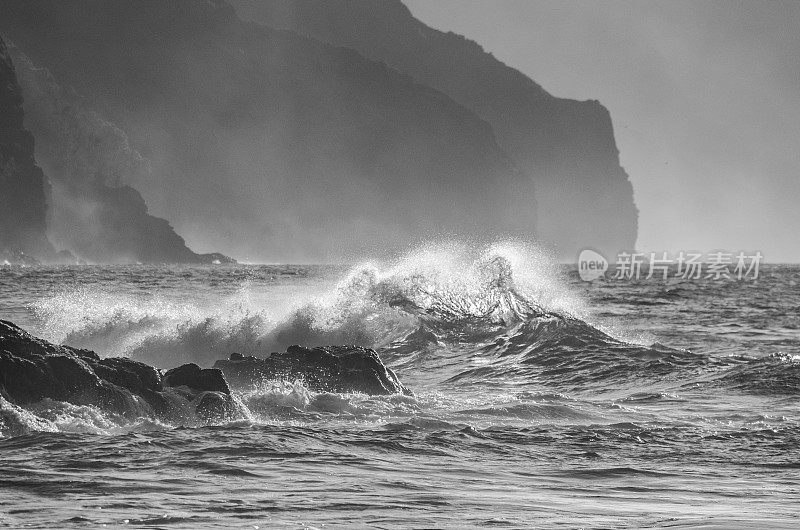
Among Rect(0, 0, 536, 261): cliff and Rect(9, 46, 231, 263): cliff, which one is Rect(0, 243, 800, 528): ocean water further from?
Rect(0, 0, 536, 261): cliff

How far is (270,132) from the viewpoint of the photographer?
152m

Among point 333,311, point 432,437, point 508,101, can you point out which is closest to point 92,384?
point 432,437

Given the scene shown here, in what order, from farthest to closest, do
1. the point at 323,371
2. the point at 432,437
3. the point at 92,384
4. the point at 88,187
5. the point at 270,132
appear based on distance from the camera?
the point at 270,132
the point at 88,187
the point at 323,371
the point at 92,384
the point at 432,437

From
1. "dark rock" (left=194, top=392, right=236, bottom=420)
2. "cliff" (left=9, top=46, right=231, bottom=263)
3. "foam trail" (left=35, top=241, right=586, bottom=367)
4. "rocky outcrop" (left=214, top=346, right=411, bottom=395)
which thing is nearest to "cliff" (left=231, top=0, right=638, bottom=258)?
"cliff" (left=9, top=46, right=231, bottom=263)

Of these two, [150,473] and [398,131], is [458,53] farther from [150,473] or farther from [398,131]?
[150,473]

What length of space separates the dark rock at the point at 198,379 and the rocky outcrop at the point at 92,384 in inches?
1.3

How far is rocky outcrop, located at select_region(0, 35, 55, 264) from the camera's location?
80312mm

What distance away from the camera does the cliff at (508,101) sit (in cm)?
18250

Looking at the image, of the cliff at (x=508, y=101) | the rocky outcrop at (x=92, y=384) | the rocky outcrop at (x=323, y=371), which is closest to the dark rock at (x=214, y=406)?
the rocky outcrop at (x=92, y=384)

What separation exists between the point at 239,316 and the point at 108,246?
8401 centimetres

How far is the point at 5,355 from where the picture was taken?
9055 mm

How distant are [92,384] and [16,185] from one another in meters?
77.8

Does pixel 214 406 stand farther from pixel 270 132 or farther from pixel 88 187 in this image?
pixel 270 132

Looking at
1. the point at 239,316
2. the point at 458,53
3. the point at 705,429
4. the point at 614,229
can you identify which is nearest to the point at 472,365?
the point at 239,316
